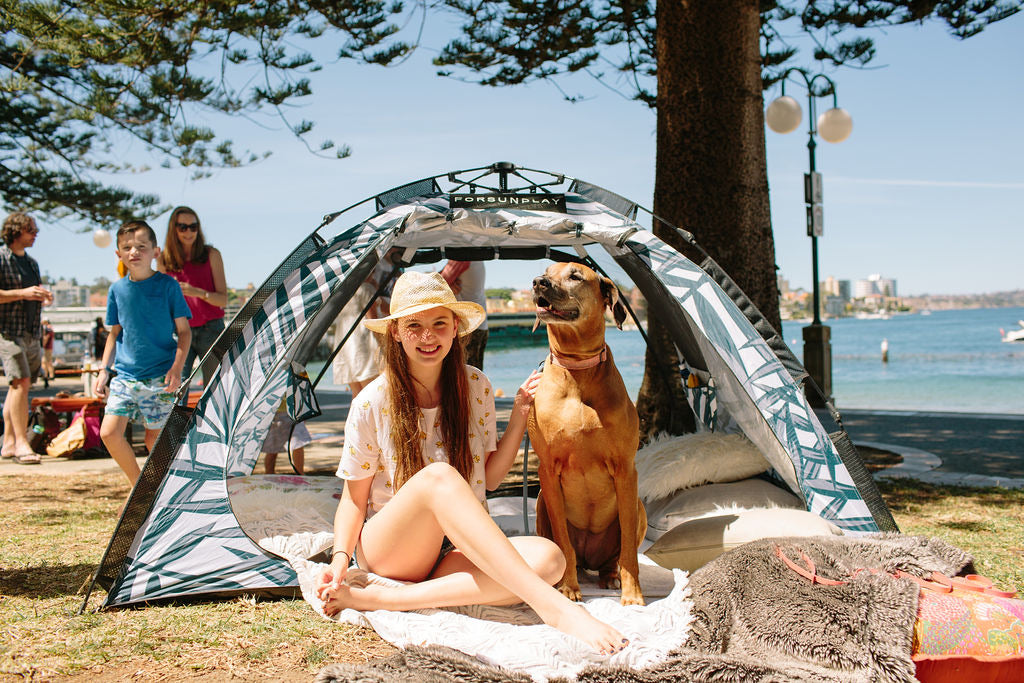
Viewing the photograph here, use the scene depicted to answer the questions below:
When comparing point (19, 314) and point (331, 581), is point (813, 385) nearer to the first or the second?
point (331, 581)

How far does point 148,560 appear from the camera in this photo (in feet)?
9.04

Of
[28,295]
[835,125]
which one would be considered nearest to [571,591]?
[28,295]

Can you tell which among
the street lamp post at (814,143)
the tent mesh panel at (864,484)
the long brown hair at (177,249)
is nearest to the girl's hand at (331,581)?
the tent mesh panel at (864,484)

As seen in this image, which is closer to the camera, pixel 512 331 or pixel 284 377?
pixel 284 377

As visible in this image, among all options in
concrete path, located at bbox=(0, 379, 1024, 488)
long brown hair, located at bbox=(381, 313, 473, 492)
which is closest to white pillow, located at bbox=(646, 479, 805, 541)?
long brown hair, located at bbox=(381, 313, 473, 492)

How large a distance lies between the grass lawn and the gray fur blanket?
1.33 ft

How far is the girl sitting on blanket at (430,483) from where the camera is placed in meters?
2.20

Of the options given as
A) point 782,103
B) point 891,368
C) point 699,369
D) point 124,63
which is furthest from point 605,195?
point 891,368

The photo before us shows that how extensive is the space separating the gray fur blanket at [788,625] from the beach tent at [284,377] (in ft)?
1.71

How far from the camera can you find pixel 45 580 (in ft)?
10.1

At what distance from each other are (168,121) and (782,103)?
22.1 ft

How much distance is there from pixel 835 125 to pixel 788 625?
7.72 m

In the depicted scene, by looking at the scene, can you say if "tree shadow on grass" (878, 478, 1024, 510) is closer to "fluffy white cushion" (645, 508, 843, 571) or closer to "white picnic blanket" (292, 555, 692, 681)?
"fluffy white cushion" (645, 508, 843, 571)

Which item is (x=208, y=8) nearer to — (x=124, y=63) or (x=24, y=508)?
(x=124, y=63)
